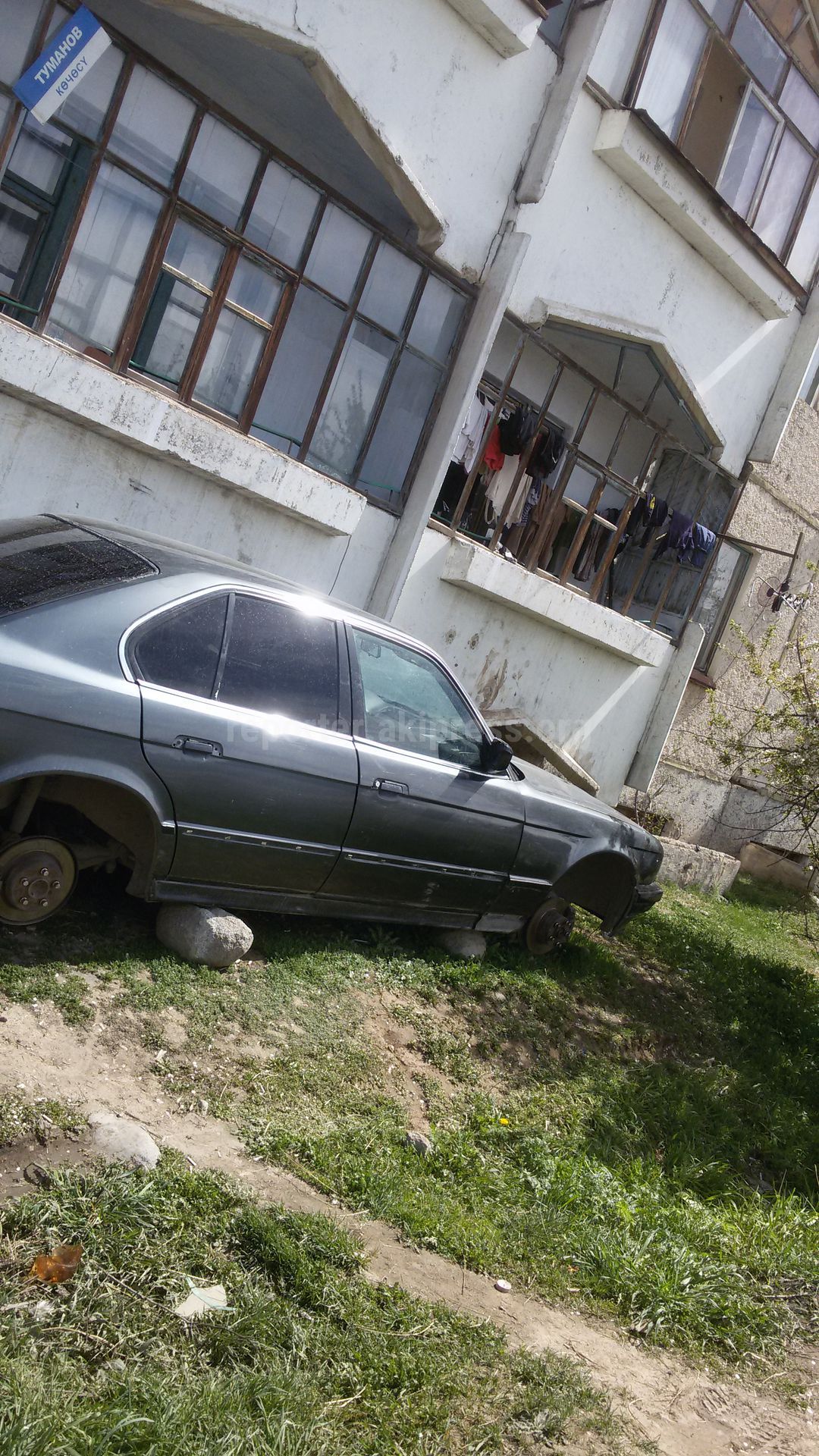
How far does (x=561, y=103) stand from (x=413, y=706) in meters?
7.32

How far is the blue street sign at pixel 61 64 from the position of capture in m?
7.33

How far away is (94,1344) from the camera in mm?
2580

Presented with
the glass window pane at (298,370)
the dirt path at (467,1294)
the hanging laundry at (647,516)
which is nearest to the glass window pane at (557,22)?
the glass window pane at (298,370)

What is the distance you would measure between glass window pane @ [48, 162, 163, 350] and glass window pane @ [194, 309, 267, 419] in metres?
0.82

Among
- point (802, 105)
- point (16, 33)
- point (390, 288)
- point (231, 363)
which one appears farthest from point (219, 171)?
point (802, 105)

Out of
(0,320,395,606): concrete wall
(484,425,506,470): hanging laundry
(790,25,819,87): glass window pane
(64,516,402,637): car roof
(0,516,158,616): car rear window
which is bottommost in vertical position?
(0,516,158,616): car rear window

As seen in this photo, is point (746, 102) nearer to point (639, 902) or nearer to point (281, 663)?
point (639, 902)

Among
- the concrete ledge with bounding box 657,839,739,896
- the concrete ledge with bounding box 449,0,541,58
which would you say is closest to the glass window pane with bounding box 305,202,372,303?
the concrete ledge with bounding box 449,0,541,58

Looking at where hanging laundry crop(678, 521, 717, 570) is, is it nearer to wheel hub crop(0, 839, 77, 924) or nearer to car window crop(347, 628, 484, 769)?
car window crop(347, 628, 484, 769)

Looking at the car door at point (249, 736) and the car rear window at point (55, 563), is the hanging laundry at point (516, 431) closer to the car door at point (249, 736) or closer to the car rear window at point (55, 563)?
the car door at point (249, 736)

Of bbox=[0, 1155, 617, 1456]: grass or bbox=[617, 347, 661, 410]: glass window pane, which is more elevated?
bbox=[617, 347, 661, 410]: glass window pane

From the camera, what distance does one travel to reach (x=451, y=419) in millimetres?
10406

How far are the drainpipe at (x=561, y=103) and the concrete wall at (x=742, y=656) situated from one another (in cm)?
537

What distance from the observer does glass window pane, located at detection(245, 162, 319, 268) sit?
909 centimetres
